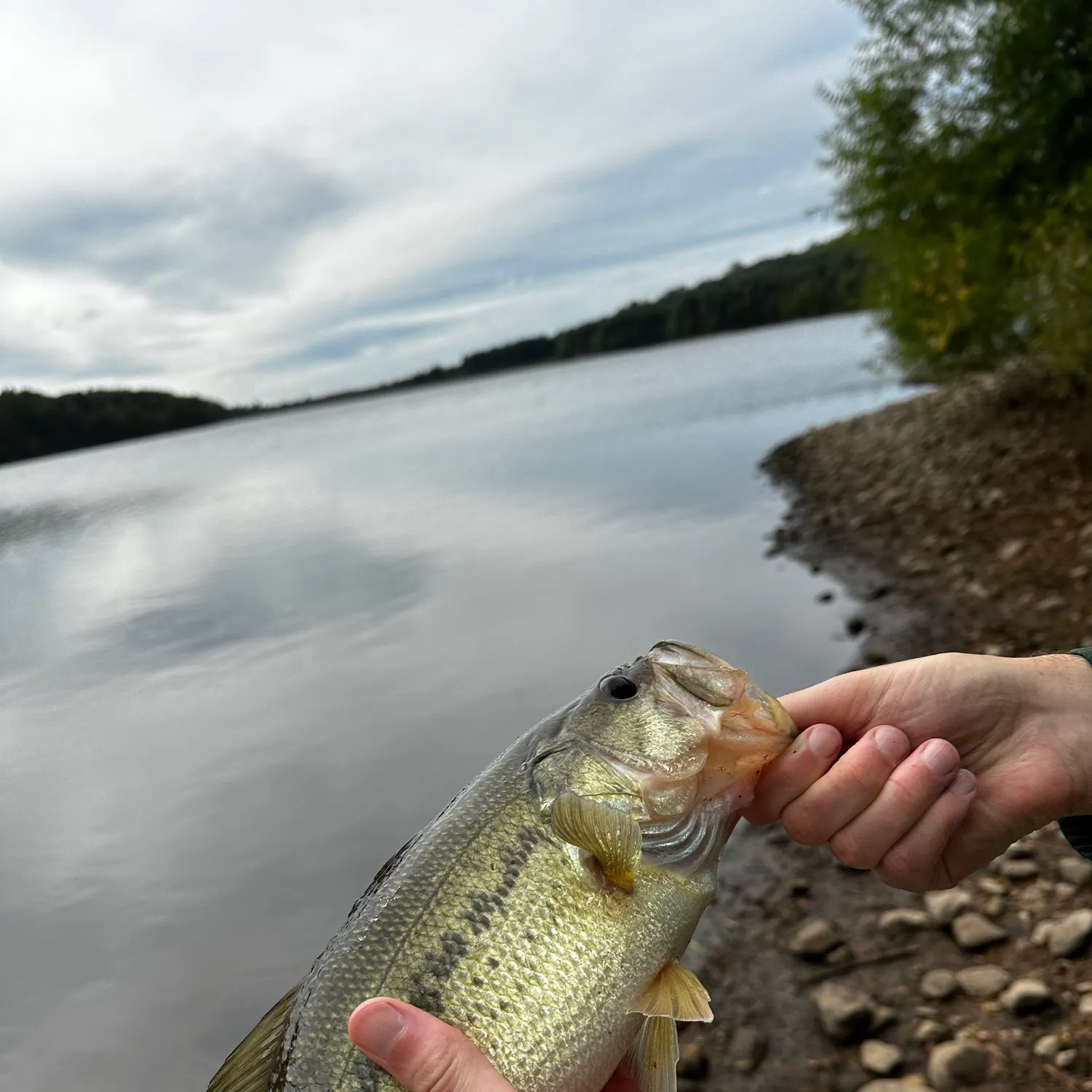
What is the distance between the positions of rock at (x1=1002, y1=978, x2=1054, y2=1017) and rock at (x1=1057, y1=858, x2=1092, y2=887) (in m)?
0.94

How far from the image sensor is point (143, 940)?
8164 millimetres

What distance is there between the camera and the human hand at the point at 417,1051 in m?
2.15

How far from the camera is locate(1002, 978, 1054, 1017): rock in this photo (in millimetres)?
4238

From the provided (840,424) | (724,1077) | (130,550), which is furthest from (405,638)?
(130,550)

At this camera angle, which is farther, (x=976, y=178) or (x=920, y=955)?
(x=976, y=178)

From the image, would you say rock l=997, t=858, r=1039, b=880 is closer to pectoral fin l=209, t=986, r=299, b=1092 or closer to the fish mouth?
the fish mouth

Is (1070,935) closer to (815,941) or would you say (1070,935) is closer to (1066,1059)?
(1066,1059)

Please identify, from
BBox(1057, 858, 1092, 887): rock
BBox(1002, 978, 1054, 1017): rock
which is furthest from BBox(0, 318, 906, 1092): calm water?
BBox(1002, 978, 1054, 1017): rock

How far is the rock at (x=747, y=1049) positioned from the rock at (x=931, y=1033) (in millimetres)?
784

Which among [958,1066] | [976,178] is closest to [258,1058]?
[958,1066]

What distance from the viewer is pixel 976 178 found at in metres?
15.0

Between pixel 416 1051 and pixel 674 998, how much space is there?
0.75 m

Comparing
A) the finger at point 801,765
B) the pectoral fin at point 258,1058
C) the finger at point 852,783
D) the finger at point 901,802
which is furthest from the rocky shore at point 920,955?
the pectoral fin at point 258,1058

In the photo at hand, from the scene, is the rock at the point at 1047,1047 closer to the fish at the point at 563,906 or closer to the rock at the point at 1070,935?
the rock at the point at 1070,935
